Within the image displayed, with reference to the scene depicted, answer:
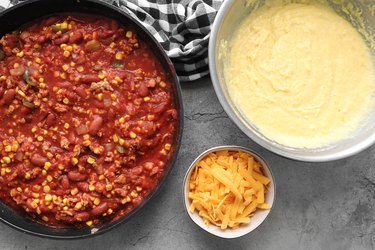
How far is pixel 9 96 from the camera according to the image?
3178mm

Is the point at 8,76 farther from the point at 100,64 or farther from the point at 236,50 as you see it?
the point at 236,50

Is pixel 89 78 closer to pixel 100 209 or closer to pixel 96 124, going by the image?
pixel 96 124

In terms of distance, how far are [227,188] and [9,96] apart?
1462 millimetres

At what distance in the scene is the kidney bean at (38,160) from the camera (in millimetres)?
3197

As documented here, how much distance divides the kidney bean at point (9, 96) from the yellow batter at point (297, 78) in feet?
4.34

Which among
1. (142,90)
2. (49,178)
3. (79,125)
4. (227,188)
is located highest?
(142,90)

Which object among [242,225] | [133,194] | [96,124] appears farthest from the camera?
[242,225]

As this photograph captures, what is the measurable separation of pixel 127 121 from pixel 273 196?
3.45 ft

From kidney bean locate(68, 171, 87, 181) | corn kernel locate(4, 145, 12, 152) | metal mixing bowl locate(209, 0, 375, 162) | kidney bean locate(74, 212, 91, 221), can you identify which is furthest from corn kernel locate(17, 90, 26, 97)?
A: metal mixing bowl locate(209, 0, 375, 162)

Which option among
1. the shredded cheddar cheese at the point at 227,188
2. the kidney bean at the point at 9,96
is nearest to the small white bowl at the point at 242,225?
the shredded cheddar cheese at the point at 227,188

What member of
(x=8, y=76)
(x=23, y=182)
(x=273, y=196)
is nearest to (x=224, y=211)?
(x=273, y=196)

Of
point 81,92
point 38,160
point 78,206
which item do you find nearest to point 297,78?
point 81,92

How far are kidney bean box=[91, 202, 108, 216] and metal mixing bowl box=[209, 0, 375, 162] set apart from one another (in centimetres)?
96

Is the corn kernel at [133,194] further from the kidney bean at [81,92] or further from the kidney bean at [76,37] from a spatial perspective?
the kidney bean at [76,37]
